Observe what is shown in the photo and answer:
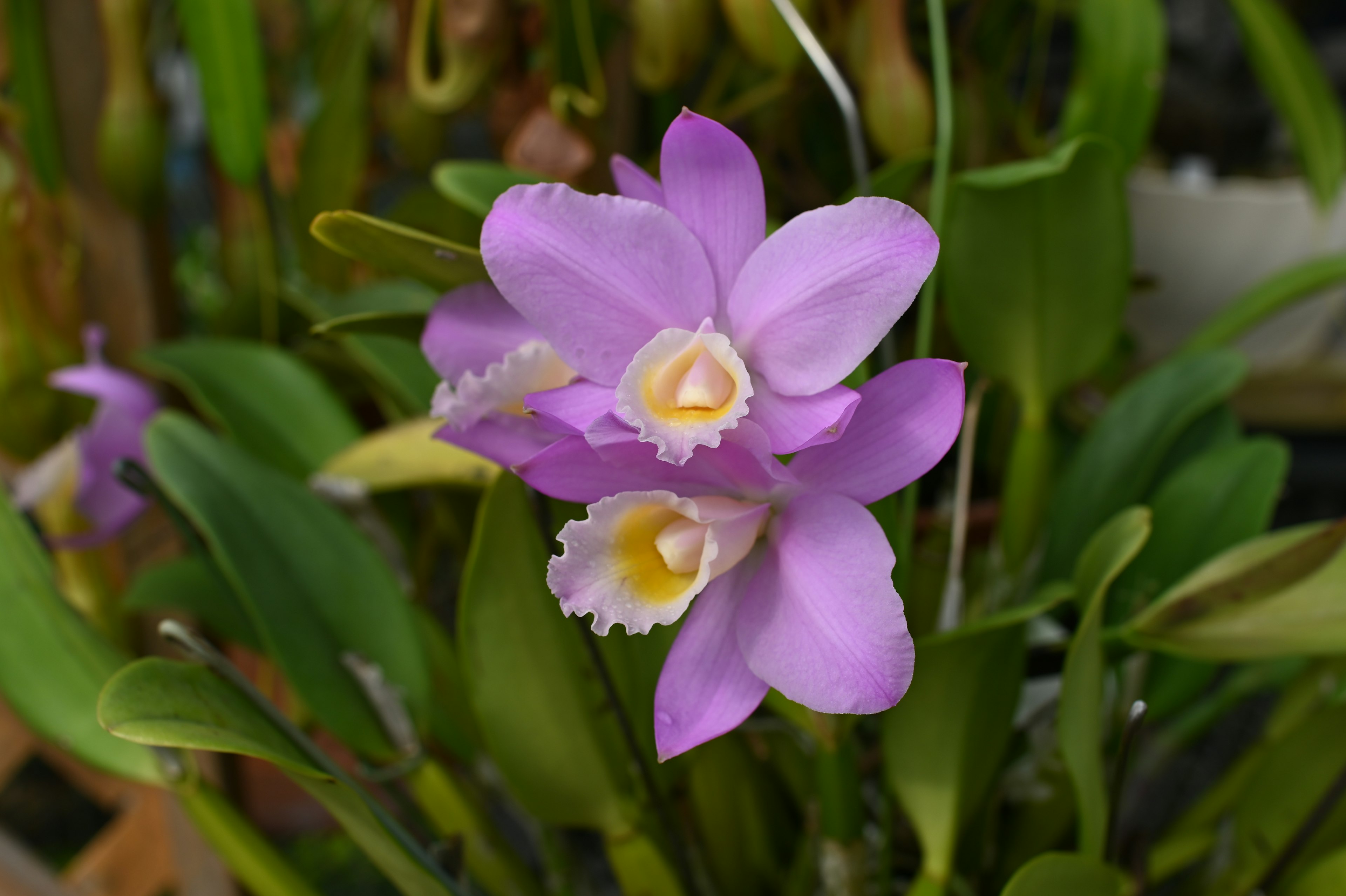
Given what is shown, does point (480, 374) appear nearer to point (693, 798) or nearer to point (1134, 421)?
point (693, 798)

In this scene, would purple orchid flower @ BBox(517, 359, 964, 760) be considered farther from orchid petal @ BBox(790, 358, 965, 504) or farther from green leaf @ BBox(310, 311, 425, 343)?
green leaf @ BBox(310, 311, 425, 343)

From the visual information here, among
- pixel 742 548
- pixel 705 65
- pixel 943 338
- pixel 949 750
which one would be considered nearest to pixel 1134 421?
pixel 943 338

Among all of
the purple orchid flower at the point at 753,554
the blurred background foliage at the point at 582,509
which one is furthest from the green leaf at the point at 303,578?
the purple orchid flower at the point at 753,554

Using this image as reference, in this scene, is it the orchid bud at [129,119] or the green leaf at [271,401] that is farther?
the orchid bud at [129,119]

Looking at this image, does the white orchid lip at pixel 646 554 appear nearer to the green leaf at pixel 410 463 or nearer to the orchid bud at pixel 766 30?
the green leaf at pixel 410 463

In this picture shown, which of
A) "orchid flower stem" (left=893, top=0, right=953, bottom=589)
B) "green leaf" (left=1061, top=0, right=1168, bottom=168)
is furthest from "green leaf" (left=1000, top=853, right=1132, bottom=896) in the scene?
"green leaf" (left=1061, top=0, right=1168, bottom=168)

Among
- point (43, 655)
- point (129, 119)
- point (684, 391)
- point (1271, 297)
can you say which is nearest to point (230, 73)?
point (129, 119)

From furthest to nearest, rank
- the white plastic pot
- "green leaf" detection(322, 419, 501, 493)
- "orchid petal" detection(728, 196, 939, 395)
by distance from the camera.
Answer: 1. the white plastic pot
2. "green leaf" detection(322, 419, 501, 493)
3. "orchid petal" detection(728, 196, 939, 395)
